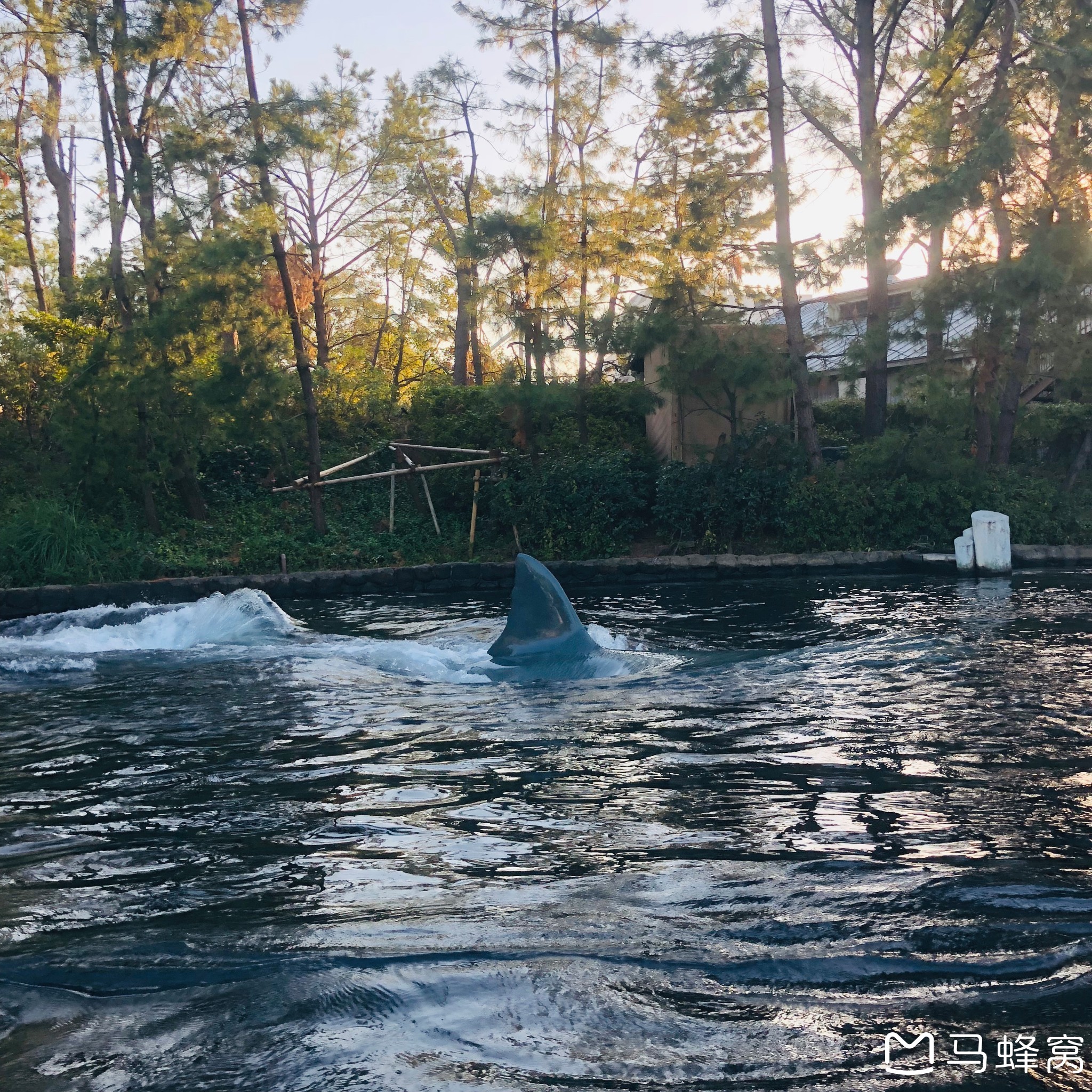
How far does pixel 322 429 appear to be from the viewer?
22.1m

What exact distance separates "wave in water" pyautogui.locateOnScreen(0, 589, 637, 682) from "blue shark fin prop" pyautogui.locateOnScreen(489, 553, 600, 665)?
0.61 ft

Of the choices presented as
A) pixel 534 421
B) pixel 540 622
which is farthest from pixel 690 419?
pixel 540 622

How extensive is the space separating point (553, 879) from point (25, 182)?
28.1 metres

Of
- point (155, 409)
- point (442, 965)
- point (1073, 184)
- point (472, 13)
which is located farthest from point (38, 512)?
point (1073, 184)

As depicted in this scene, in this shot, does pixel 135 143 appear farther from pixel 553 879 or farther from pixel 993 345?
pixel 553 879

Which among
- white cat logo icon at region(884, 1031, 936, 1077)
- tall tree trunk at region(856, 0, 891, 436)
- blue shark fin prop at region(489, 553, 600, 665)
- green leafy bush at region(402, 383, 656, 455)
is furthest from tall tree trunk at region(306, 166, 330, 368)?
white cat logo icon at region(884, 1031, 936, 1077)

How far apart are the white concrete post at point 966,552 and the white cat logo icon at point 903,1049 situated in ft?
38.9

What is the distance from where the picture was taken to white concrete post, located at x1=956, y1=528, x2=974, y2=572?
1339cm

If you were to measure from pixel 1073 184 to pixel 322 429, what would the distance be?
14331 millimetres

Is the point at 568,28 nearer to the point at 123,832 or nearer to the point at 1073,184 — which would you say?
the point at 1073,184

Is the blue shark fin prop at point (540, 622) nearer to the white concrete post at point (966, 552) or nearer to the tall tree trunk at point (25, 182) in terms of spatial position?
the white concrete post at point (966, 552)

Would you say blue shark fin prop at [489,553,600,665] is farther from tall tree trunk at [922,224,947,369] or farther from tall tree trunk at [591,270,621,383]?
tall tree trunk at [591,270,621,383]

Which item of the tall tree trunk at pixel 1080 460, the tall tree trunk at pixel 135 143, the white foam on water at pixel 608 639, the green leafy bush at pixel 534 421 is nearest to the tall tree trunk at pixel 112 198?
the tall tree trunk at pixel 135 143

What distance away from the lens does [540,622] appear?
7.88 metres
